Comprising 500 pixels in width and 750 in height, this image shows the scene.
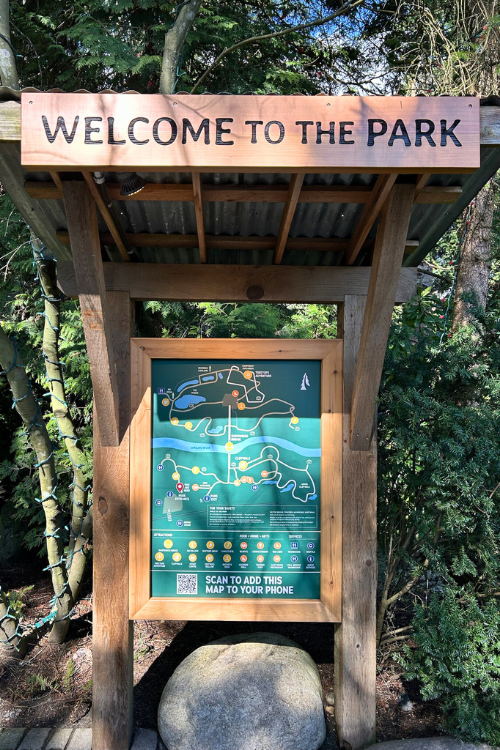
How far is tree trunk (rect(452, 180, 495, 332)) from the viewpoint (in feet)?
21.1

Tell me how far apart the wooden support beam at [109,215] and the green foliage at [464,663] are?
2894 mm

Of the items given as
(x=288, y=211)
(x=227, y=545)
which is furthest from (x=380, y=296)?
(x=227, y=545)

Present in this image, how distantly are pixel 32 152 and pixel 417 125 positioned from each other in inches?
64.8

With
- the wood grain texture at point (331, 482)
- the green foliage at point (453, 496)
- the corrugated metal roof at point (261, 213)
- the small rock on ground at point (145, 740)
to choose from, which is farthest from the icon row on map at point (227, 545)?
the corrugated metal roof at point (261, 213)

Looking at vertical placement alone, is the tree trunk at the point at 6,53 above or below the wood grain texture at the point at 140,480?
above

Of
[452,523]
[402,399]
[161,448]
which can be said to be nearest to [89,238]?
[161,448]

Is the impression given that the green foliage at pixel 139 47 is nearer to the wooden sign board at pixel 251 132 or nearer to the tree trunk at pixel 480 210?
the tree trunk at pixel 480 210

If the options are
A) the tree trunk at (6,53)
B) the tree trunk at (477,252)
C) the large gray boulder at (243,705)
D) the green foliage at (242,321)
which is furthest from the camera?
the tree trunk at (477,252)

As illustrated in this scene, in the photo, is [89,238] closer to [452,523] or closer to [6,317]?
[452,523]

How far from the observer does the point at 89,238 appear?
2.79 m

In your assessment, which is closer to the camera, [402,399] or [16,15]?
[402,399]

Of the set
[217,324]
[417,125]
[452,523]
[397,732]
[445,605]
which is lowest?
[397,732]

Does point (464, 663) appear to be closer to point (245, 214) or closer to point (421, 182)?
point (421, 182)

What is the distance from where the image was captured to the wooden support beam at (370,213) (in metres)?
2.65
